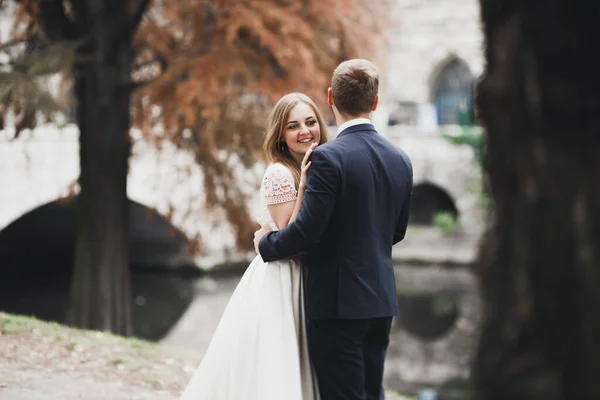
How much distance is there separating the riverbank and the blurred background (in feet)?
6.09

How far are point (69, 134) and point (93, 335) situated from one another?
1060 centimetres

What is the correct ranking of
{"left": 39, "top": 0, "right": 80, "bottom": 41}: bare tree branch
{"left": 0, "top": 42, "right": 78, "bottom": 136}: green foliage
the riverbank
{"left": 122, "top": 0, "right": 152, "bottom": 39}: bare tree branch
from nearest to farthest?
the riverbank < {"left": 0, "top": 42, "right": 78, "bottom": 136}: green foliage < {"left": 39, "top": 0, "right": 80, "bottom": 41}: bare tree branch < {"left": 122, "top": 0, "right": 152, "bottom": 39}: bare tree branch

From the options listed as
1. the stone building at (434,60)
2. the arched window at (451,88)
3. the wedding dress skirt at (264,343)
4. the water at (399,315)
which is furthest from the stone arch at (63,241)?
the wedding dress skirt at (264,343)

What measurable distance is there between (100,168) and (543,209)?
23.3ft

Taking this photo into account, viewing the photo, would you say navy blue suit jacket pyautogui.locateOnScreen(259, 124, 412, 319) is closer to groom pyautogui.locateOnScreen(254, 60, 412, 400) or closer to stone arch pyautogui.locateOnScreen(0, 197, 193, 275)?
groom pyautogui.locateOnScreen(254, 60, 412, 400)

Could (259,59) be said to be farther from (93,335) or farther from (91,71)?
(93,335)

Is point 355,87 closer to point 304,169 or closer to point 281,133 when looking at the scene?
point 304,169

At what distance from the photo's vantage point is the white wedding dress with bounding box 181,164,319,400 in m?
2.99

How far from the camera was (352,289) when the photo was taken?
279 cm

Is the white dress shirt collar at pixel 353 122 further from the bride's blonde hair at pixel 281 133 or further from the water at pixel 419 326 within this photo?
the water at pixel 419 326

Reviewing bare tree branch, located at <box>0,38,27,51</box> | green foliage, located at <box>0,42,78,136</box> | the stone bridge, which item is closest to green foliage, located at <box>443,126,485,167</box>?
the stone bridge

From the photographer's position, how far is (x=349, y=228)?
110 inches

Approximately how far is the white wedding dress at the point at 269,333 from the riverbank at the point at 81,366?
5.10ft

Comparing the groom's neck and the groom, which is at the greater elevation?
the groom's neck
